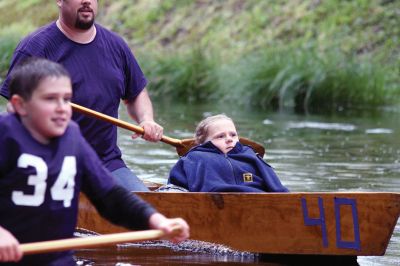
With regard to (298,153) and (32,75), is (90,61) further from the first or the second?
(298,153)

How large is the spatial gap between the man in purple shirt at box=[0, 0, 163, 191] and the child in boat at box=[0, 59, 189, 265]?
2.48 m

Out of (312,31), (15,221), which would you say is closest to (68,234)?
(15,221)

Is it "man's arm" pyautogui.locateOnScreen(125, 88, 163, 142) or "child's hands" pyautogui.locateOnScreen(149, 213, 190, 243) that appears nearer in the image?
"child's hands" pyautogui.locateOnScreen(149, 213, 190, 243)

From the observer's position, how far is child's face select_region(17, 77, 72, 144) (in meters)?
4.26

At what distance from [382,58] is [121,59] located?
14.7 meters

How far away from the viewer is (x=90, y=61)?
276 inches

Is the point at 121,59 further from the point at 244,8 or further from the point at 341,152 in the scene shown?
the point at 244,8

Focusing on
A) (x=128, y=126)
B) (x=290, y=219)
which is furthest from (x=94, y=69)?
(x=290, y=219)

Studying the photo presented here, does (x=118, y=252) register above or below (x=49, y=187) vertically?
below

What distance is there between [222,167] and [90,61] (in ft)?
3.50

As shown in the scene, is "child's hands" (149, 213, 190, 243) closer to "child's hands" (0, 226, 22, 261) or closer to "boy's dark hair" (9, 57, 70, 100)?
"child's hands" (0, 226, 22, 261)

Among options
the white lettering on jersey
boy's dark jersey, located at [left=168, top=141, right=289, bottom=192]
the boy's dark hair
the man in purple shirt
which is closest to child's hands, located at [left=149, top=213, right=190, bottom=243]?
the white lettering on jersey

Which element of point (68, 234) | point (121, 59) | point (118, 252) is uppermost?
point (121, 59)

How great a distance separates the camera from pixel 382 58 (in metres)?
21.4
